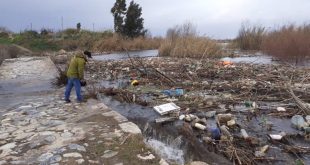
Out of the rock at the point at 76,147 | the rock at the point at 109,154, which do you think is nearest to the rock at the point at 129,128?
the rock at the point at 109,154

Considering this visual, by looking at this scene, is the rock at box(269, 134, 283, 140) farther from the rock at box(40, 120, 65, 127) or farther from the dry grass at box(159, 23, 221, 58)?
the dry grass at box(159, 23, 221, 58)

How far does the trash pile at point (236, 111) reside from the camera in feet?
17.5

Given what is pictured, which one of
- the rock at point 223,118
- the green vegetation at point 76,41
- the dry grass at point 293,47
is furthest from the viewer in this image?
the green vegetation at point 76,41

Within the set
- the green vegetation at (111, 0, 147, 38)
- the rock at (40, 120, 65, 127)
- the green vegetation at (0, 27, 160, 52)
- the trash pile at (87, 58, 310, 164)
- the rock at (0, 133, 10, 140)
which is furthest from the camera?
the green vegetation at (111, 0, 147, 38)

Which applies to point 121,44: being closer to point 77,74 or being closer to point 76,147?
point 77,74

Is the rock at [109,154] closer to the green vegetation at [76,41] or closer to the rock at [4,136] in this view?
the rock at [4,136]

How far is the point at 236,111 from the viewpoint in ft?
23.9

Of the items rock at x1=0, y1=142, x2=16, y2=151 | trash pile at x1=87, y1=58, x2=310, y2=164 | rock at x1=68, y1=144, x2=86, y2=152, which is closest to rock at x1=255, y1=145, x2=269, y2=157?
trash pile at x1=87, y1=58, x2=310, y2=164

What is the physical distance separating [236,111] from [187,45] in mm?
13377

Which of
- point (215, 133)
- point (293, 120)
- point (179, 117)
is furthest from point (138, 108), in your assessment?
point (293, 120)

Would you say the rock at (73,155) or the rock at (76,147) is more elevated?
the rock at (76,147)

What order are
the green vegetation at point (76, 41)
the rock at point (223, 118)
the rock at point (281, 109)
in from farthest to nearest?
1. the green vegetation at point (76, 41)
2. the rock at point (281, 109)
3. the rock at point (223, 118)

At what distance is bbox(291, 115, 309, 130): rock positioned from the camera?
6191mm

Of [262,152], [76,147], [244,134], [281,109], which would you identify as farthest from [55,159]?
[281,109]
